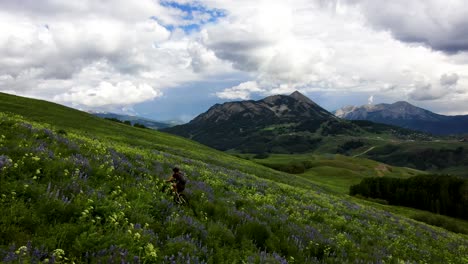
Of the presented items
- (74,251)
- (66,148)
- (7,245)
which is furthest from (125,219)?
(66,148)

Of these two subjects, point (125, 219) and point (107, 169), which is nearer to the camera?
point (125, 219)

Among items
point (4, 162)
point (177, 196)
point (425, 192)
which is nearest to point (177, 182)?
point (177, 196)

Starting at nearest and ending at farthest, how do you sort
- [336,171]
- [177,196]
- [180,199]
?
1. [180,199]
2. [177,196]
3. [336,171]

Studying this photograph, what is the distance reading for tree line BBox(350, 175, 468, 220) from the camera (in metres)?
102

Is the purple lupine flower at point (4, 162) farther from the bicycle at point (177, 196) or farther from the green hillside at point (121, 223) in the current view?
the bicycle at point (177, 196)

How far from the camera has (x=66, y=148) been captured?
12.2 m

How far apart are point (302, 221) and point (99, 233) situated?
9.13 m

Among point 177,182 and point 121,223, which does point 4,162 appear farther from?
point 177,182

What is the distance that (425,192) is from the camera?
4168 inches

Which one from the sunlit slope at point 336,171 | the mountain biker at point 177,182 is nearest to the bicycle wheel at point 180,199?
the mountain biker at point 177,182

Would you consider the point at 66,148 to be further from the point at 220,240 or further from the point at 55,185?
the point at 220,240

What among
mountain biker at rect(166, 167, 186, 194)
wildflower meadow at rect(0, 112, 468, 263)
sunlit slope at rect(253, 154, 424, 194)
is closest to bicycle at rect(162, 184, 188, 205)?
mountain biker at rect(166, 167, 186, 194)

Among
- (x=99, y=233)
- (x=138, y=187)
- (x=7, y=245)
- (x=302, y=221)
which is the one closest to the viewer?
(x=7, y=245)

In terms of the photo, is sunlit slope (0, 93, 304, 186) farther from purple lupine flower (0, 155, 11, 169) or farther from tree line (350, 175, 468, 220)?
tree line (350, 175, 468, 220)
